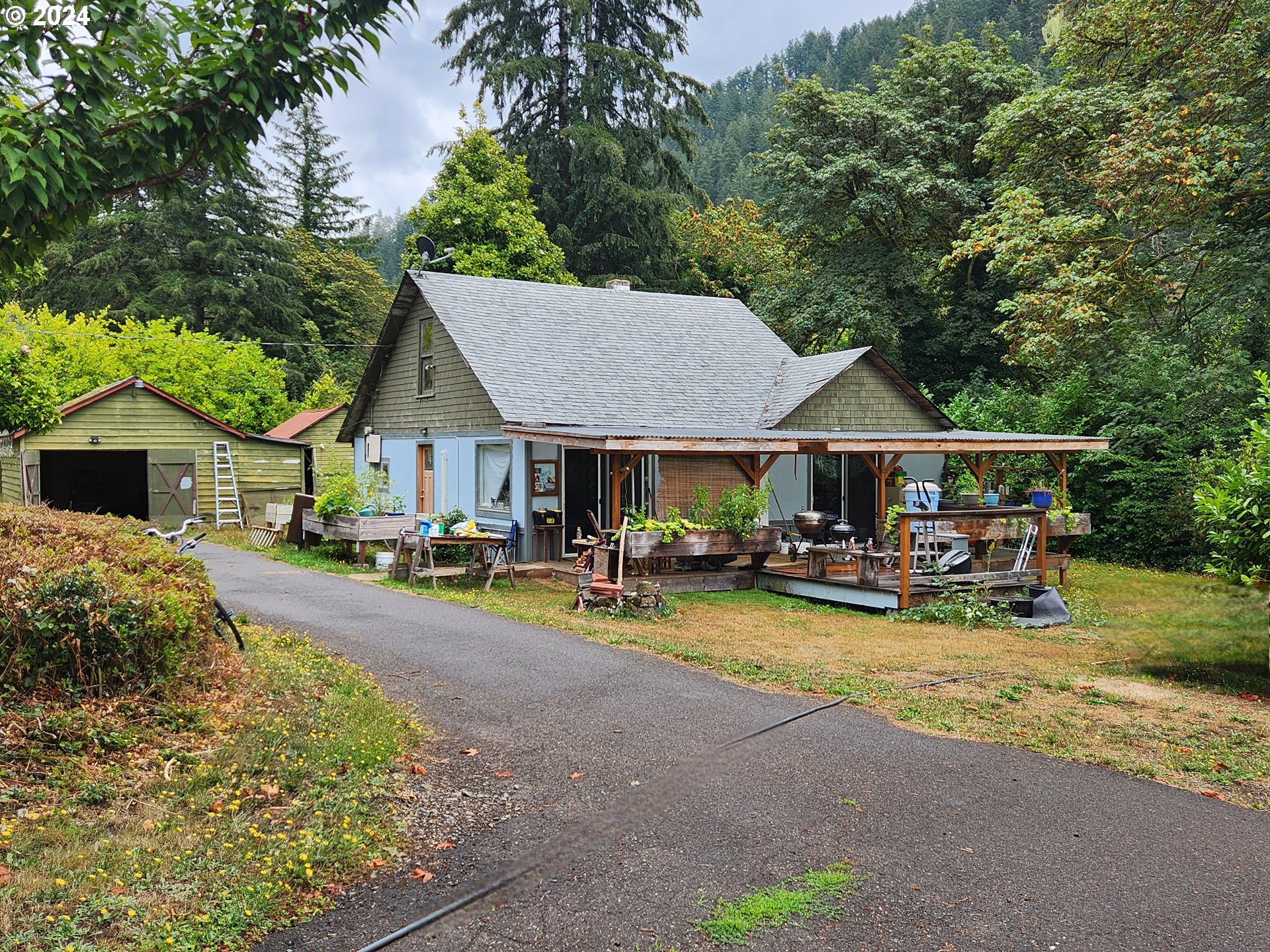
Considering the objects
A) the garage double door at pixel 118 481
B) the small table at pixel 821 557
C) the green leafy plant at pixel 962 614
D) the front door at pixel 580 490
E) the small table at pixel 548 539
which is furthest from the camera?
the garage double door at pixel 118 481

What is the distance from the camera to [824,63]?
63.0 metres

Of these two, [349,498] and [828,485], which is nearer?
[349,498]

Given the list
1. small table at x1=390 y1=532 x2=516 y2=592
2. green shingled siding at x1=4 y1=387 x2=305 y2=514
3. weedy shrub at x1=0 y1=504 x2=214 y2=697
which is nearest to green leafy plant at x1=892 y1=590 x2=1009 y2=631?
small table at x1=390 y1=532 x2=516 y2=592

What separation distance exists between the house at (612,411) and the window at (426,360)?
0.04m

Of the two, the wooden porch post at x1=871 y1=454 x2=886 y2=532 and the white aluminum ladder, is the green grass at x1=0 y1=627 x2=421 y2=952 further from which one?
the white aluminum ladder

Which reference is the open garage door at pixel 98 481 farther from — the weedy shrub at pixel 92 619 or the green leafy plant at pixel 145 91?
the green leafy plant at pixel 145 91

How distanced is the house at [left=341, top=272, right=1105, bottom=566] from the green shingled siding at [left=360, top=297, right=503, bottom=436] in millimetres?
42

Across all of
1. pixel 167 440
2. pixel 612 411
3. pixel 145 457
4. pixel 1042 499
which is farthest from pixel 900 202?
pixel 145 457

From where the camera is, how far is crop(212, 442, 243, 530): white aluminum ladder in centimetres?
2517

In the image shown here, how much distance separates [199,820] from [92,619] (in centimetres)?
175

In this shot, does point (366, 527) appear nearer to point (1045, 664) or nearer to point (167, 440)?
point (167, 440)

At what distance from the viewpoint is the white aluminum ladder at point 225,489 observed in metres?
25.2

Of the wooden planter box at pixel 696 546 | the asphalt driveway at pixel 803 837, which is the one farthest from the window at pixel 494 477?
the asphalt driveway at pixel 803 837

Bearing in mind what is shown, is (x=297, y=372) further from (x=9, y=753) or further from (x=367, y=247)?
(x=9, y=753)
